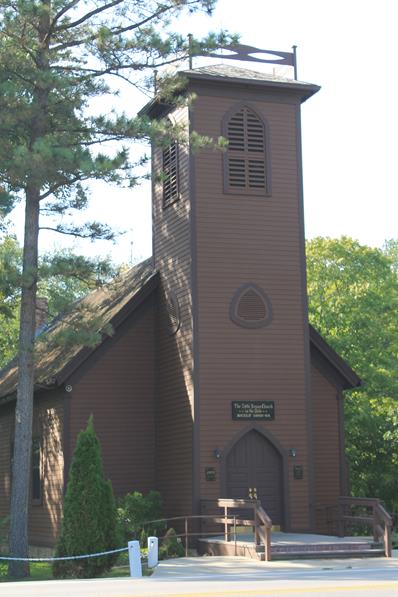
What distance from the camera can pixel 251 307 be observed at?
26016 millimetres

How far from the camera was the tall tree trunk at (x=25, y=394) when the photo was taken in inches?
868

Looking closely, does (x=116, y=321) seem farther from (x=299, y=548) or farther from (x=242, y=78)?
(x=299, y=548)

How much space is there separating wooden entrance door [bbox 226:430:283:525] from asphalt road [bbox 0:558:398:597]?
203 inches

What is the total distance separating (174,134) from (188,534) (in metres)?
9.18

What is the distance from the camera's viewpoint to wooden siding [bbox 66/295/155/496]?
27031 millimetres

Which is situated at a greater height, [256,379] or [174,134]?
[174,134]

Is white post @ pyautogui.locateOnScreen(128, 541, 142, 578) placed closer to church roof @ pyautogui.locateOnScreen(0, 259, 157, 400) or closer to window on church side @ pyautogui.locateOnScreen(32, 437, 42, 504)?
church roof @ pyautogui.locateOnScreen(0, 259, 157, 400)

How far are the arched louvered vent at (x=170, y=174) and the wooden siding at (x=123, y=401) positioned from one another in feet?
9.62

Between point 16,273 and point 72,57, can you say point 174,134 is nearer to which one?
point 72,57

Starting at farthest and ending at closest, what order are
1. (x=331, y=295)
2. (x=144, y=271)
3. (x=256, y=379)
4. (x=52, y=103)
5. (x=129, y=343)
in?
(x=331, y=295) → (x=144, y=271) → (x=129, y=343) → (x=256, y=379) → (x=52, y=103)

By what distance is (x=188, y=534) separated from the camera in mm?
23141

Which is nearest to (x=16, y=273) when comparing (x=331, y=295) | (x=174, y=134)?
(x=174, y=134)

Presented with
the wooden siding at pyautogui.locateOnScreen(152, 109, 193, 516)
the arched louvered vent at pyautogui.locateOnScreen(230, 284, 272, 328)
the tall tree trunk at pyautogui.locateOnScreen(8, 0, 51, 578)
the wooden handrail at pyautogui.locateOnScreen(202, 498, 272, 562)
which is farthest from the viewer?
the arched louvered vent at pyautogui.locateOnScreen(230, 284, 272, 328)

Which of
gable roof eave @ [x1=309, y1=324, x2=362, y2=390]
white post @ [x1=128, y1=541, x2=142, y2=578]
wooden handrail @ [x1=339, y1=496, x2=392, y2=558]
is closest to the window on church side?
gable roof eave @ [x1=309, y1=324, x2=362, y2=390]
